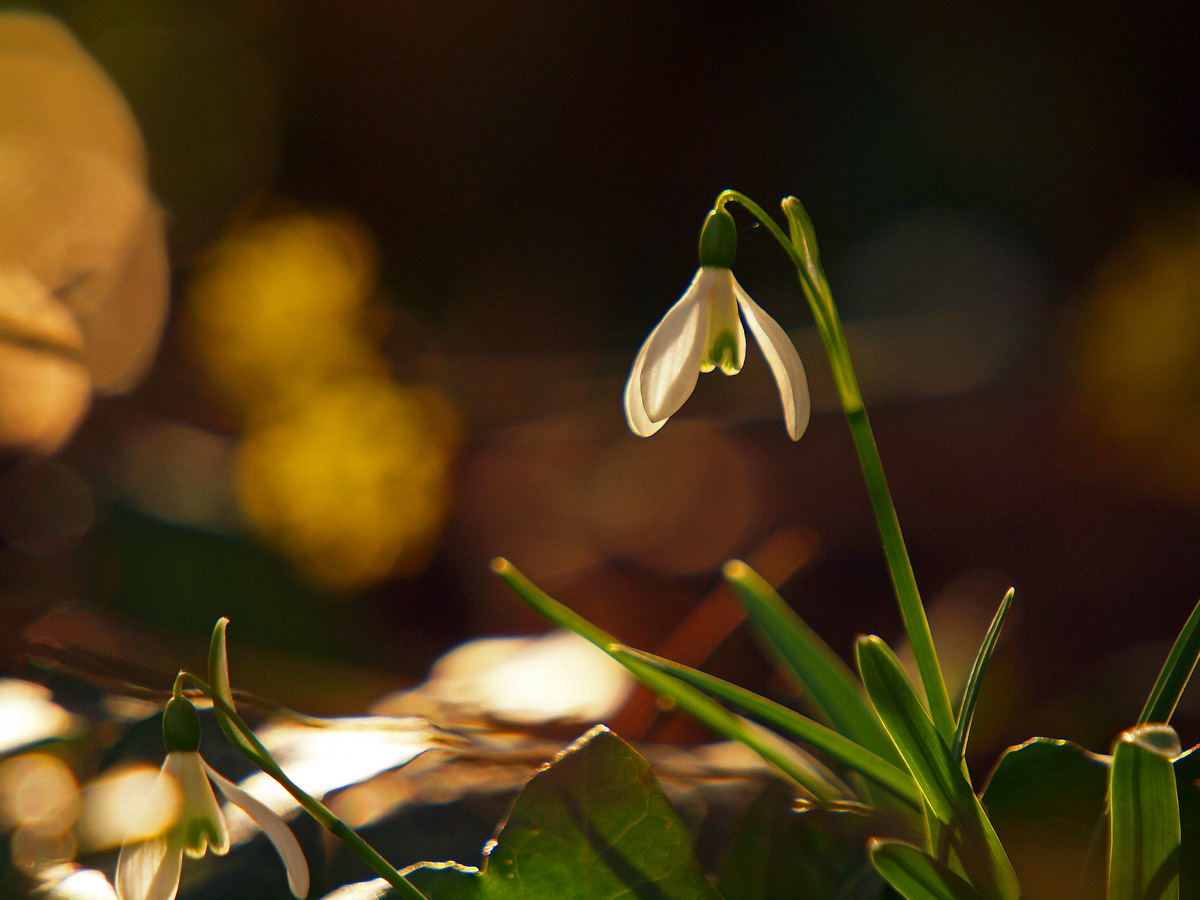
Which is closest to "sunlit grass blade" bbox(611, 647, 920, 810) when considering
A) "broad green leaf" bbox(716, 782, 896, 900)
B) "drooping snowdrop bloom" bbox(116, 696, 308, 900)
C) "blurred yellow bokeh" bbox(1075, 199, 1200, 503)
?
"broad green leaf" bbox(716, 782, 896, 900)

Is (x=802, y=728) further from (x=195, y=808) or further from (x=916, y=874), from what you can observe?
(x=195, y=808)

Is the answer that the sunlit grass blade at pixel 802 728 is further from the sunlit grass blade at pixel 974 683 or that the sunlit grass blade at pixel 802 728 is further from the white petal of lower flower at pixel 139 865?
the white petal of lower flower at pixel 139 865

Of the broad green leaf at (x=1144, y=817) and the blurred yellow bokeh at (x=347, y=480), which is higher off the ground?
the broad green leaf at (x=1144, y=817)

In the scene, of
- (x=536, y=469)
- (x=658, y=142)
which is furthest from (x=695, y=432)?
(x=658, y=142)

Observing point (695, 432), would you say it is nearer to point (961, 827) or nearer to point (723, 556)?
point (723, 556)

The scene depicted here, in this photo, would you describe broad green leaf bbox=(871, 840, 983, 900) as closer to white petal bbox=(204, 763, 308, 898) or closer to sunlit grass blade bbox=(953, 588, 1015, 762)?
sunlit grass blade bbox=(953, 588, 1015, 762)

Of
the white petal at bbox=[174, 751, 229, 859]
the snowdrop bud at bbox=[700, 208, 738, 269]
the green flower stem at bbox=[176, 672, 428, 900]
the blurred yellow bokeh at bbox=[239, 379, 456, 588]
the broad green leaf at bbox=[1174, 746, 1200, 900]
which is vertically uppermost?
the snowdrop bud at bbox=[700, 208, 738, 269]

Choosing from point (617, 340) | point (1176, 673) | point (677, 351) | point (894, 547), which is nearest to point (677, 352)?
point (677, 351)

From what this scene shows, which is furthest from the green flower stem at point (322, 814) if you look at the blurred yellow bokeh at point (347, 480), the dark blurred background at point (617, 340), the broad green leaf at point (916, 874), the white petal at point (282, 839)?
the blurred yellow bokeh at point (347, 480)
